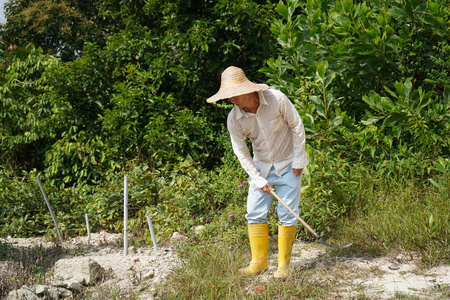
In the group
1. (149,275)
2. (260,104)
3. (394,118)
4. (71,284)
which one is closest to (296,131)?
(260,104)

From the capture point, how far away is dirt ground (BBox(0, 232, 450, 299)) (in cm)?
338

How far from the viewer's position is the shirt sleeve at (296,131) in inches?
143

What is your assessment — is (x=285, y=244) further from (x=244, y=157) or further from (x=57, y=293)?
(x=57, y=293)

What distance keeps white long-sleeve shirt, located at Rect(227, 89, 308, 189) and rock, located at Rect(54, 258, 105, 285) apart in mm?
1372

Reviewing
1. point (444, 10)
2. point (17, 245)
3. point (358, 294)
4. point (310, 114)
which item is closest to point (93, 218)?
point (17, 245)

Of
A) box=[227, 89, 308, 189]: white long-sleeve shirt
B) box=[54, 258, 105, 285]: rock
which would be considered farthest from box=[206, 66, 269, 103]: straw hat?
box=[54, 258, 105, 285]: rock

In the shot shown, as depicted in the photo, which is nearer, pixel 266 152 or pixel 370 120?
pixel 266 152

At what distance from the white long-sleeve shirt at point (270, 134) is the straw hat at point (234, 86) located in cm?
13

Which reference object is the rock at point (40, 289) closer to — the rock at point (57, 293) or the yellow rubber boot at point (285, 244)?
the rock at point (57, 293)

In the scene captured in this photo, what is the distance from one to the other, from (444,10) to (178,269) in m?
3.71

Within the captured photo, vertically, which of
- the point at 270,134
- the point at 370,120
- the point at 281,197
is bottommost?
the point at 281,197

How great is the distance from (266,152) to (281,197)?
0.36 m

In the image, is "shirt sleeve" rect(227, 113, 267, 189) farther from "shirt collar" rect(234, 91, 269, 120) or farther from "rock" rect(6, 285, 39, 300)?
"rock" rect(6, 285, 39, 300)

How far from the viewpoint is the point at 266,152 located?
12.4ft
